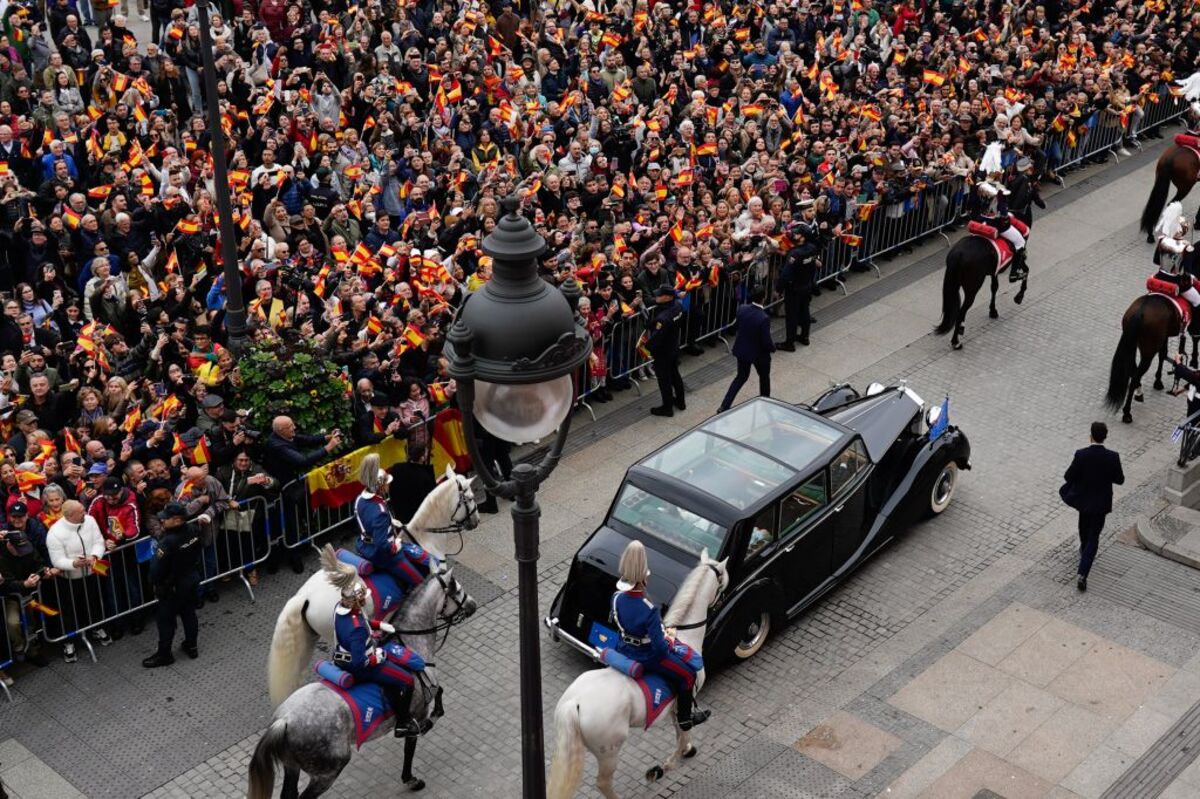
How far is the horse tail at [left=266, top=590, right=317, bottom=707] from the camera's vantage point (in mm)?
12016

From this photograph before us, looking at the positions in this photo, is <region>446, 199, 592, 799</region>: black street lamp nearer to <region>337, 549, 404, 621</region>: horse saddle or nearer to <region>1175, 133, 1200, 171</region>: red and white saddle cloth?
<region>337, 549, 404, 621</region>: horse saddle

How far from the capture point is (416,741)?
41.7 feet

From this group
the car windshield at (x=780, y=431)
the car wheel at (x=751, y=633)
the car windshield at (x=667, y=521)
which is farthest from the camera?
the car windshield at (x=780, y=431)

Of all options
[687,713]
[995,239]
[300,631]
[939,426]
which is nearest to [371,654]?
[300,631]

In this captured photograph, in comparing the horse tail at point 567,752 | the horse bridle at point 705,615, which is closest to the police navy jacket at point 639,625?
the horse bridle at point 705,615

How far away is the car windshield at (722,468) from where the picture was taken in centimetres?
1366

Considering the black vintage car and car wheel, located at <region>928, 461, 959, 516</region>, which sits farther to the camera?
car wheel, located at <region>928, 461, 959, 516</region>

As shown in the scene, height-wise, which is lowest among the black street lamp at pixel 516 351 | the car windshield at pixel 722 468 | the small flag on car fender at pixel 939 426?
the small flag on car fender at pixel 939 426

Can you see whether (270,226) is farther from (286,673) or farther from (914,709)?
(914,709)

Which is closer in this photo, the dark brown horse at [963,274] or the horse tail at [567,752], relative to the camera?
the horse tail at [567,752]

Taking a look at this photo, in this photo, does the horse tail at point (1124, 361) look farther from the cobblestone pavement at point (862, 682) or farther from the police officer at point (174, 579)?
the police officer at point (174, 579)

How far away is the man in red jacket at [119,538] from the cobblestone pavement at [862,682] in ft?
1.41

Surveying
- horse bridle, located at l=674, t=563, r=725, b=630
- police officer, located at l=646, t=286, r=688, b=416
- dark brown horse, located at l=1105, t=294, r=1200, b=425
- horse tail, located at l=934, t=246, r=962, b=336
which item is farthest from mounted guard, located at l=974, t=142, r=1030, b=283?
horse bridle, located at l=674, t=563, r=725, b=630

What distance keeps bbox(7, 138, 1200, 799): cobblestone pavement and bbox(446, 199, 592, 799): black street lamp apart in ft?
17.7
